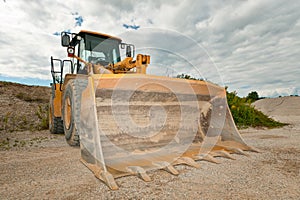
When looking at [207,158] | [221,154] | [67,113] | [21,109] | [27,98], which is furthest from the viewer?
[27,98]

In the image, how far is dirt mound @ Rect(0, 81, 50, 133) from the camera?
6.98 metres

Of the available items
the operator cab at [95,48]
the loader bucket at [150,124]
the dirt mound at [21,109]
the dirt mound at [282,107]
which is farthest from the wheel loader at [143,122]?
the dirt mound at [282,107]

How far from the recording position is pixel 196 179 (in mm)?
2049

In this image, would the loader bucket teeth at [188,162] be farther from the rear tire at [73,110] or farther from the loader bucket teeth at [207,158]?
the rear tire at [73,110]

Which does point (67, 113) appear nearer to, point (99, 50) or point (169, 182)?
point (99, 50)

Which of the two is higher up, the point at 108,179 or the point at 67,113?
the point at 67,113

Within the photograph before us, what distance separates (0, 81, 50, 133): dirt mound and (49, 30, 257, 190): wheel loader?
13.5ft

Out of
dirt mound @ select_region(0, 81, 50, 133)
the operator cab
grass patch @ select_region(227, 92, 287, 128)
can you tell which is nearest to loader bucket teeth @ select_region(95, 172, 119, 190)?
the operator cab

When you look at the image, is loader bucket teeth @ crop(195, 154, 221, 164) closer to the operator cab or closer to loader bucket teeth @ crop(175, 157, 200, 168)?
loader bucket teeth @ crop(175, 157, 200, 168)

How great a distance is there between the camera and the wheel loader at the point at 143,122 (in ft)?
7.73

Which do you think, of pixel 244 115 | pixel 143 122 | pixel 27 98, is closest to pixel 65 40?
pixel 143 122

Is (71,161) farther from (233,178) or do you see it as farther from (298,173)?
(298,173)

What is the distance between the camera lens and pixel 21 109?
8594mm

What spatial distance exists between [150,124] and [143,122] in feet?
0.37
